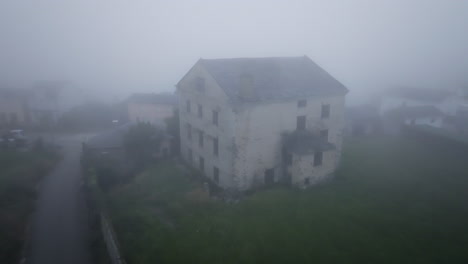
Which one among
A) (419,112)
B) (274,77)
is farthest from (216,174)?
(419,112)

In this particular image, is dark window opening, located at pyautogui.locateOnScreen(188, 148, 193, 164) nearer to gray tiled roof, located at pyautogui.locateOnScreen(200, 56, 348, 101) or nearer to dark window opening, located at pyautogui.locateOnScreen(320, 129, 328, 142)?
gray tiled roof, located at pyautogui.locateOnScreen(200, 56, 348, 101)

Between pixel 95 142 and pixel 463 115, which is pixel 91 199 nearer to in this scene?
pixel 95 142

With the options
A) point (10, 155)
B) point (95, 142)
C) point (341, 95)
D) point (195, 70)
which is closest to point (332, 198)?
point (341, 95)

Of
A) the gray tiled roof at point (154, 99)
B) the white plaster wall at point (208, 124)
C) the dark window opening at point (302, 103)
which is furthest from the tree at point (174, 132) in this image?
the dark window opening at point (302, 103)

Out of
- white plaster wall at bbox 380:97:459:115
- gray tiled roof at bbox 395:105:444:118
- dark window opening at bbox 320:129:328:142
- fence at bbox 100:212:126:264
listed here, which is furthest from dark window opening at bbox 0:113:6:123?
white plaster wall at bbox 380:97:459:115

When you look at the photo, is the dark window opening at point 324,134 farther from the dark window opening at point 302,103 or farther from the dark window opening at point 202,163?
the dark window opening at point 202,163
